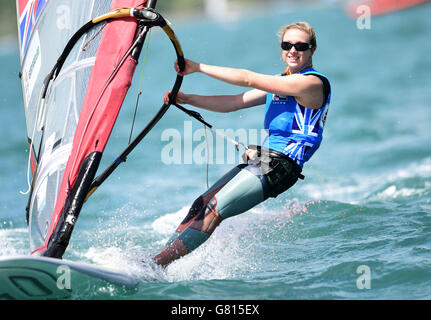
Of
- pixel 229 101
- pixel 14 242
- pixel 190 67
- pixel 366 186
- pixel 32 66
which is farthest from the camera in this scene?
pixel 366 186

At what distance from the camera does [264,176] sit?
4180 mm

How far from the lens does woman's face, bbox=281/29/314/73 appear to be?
13.7 ft

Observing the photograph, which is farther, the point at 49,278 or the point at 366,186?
the point at 366,186

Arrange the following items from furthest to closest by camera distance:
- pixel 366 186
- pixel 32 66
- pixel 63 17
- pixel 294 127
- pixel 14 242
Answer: pixel 366 186, pixel 14 242, pixel 32 66, pixel 63 17, pixel 294 127

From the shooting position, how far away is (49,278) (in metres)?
3.65

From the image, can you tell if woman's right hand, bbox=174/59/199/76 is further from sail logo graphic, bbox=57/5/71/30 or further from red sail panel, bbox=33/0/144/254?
sail logo graphic, bbox=57/5/71/30

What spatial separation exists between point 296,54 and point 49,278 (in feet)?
7.01

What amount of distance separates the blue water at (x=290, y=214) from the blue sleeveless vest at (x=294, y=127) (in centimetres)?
87

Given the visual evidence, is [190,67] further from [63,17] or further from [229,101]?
[63,17]

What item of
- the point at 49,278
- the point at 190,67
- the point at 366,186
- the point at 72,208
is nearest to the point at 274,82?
the point at 190,67

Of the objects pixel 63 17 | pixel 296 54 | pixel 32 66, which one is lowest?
pixel 296 54

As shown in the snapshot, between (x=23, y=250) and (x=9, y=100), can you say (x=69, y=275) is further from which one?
(x=9, y=100)
